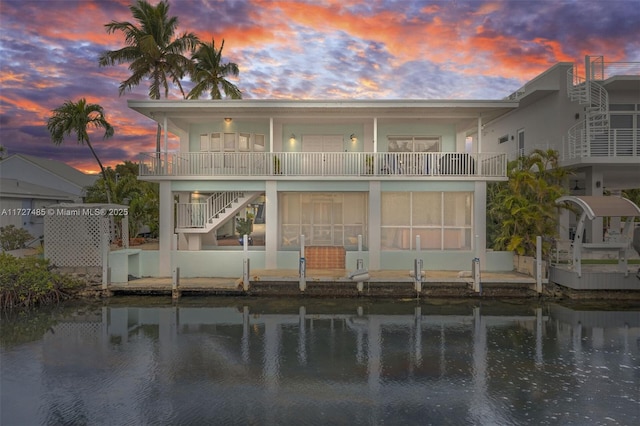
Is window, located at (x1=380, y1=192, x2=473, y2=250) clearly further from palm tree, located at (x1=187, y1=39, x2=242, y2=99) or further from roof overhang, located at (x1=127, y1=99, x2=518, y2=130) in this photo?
palm tree, located at (x1=187, y1=39, x2=242, y2=99)

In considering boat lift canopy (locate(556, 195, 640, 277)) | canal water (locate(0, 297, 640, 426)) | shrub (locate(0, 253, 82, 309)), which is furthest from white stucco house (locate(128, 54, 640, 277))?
canal water (locate(0, 297, 640, 426))

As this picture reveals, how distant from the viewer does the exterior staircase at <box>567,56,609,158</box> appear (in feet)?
62.4

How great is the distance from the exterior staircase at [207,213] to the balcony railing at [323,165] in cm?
121

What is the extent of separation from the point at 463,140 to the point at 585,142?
5.61 meters

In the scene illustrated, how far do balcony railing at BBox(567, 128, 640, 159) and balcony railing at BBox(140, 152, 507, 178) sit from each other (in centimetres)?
477

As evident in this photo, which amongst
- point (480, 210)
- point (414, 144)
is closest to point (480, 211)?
point (480, 210)

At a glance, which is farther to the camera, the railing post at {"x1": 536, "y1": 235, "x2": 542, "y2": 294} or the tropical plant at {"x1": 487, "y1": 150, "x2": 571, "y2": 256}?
the tropical plant at {"x1": 487, "y1": 150, "x2": 571, "y2": 256}

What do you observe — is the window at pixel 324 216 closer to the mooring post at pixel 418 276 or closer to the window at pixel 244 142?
the window at pixel 244 142

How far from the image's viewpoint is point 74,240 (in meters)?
15.7

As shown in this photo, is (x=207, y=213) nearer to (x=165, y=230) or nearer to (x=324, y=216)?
(x=165, y=230)

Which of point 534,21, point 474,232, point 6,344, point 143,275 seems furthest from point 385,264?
point 534,21

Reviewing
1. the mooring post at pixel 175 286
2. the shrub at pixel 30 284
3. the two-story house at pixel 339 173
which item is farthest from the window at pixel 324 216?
the shrub at pixel 30 284

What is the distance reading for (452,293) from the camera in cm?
1523

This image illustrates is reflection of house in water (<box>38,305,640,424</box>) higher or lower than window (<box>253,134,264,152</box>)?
lower
